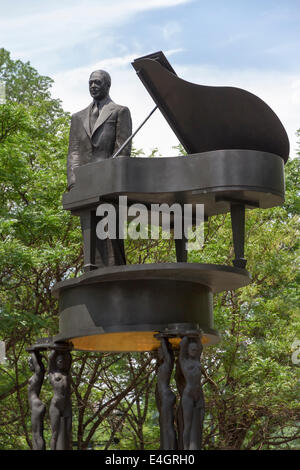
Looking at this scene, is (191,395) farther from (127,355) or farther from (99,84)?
(127,355)

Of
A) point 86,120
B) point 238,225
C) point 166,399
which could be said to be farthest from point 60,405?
point 86,120

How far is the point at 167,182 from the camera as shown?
9391mm

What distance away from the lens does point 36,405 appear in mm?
9812

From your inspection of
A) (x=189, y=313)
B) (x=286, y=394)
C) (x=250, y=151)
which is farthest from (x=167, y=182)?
(x=286, y=394)

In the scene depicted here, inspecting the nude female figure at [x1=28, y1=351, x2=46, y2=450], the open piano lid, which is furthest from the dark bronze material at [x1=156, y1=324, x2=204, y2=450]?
the open piano lid

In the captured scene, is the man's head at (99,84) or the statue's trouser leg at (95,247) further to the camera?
the man's head at (99,84)

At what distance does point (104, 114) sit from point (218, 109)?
1.62 metres

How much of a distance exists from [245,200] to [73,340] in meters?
3.02

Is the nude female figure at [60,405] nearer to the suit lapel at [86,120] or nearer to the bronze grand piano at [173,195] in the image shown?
the bronze grand piano at [173,195]

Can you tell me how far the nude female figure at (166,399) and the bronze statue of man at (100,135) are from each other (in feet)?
5.53

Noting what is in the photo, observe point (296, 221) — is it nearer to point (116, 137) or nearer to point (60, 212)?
point (60, 212)

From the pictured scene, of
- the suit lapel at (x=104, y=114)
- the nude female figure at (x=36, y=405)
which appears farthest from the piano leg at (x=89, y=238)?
the nude female figure at (x=36, y=405)

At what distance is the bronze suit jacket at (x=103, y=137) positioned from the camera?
10273mm

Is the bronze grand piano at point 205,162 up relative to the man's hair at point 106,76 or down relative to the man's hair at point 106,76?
down
